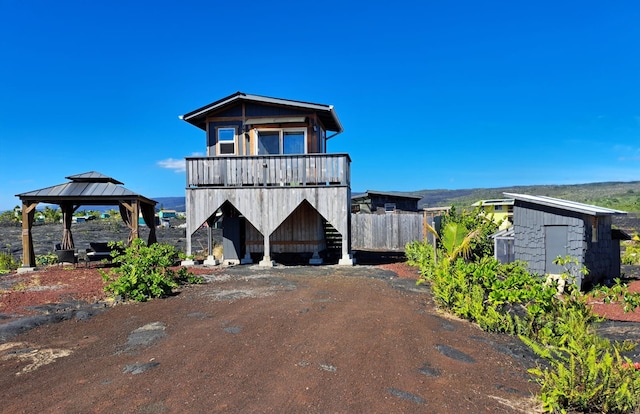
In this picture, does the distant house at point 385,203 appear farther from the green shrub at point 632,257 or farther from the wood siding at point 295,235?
the wood siding at point 295,235

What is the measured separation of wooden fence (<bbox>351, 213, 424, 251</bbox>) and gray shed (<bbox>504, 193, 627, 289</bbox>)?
10.1 m

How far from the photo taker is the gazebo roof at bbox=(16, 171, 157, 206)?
51.4 feet

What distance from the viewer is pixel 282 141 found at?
55.8 feet

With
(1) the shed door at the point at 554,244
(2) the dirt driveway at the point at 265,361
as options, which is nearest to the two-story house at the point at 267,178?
(1) the shed door at the point at 554,244

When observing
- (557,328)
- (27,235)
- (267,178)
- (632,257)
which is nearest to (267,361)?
(557,328)

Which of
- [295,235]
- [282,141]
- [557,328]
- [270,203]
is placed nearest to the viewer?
[557,328]

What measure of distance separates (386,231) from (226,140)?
11.5 m

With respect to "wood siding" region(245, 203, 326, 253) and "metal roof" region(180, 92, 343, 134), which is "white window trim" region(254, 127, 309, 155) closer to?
"metal roof" region(180, 92, 343, 134)

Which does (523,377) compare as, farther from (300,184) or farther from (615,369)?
(300,184)

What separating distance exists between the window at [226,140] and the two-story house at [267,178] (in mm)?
40

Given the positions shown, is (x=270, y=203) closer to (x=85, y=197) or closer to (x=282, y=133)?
(x=282, y=133)

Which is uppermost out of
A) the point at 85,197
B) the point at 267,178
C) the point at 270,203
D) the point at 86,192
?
the point at 267,178

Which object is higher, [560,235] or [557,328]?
[560,235]

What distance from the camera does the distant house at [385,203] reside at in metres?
34.8
